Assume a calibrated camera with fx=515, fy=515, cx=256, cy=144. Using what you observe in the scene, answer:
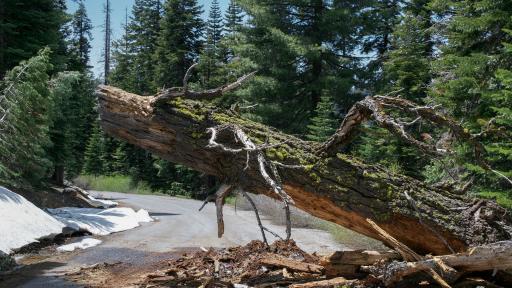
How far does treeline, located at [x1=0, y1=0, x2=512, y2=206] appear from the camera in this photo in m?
9.30

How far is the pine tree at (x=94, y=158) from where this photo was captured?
45.1 metres

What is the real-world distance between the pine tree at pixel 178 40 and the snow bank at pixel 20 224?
27.7 m

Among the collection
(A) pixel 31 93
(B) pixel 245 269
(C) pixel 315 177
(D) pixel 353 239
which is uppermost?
(A) pixel 31 93

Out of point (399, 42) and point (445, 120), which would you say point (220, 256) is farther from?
point (399, 42)

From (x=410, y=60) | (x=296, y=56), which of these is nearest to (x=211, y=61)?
(x=296, y=56)

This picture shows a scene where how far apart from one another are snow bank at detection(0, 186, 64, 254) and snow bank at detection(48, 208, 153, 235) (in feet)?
4.71

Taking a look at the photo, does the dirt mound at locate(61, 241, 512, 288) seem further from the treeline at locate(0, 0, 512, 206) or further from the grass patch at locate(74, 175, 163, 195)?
the grass patch at locate(74, 175, 163, 195)

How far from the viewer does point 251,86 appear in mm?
23484

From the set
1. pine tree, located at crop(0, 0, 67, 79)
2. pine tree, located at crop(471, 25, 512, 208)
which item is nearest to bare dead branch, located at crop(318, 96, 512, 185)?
pine tree, located at crop(471, 25, 512, 208)

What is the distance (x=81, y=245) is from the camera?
39.8 ft

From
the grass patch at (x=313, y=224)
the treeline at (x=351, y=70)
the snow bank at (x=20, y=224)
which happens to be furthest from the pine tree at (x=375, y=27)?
the snow bank at (x=20, y=224)

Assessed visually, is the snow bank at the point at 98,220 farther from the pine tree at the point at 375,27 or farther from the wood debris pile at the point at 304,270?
the pine tree at the point at 375,27

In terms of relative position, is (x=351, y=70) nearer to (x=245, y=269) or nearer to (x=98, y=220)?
(x=98, y=220)

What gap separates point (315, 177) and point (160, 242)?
7.31 meters
